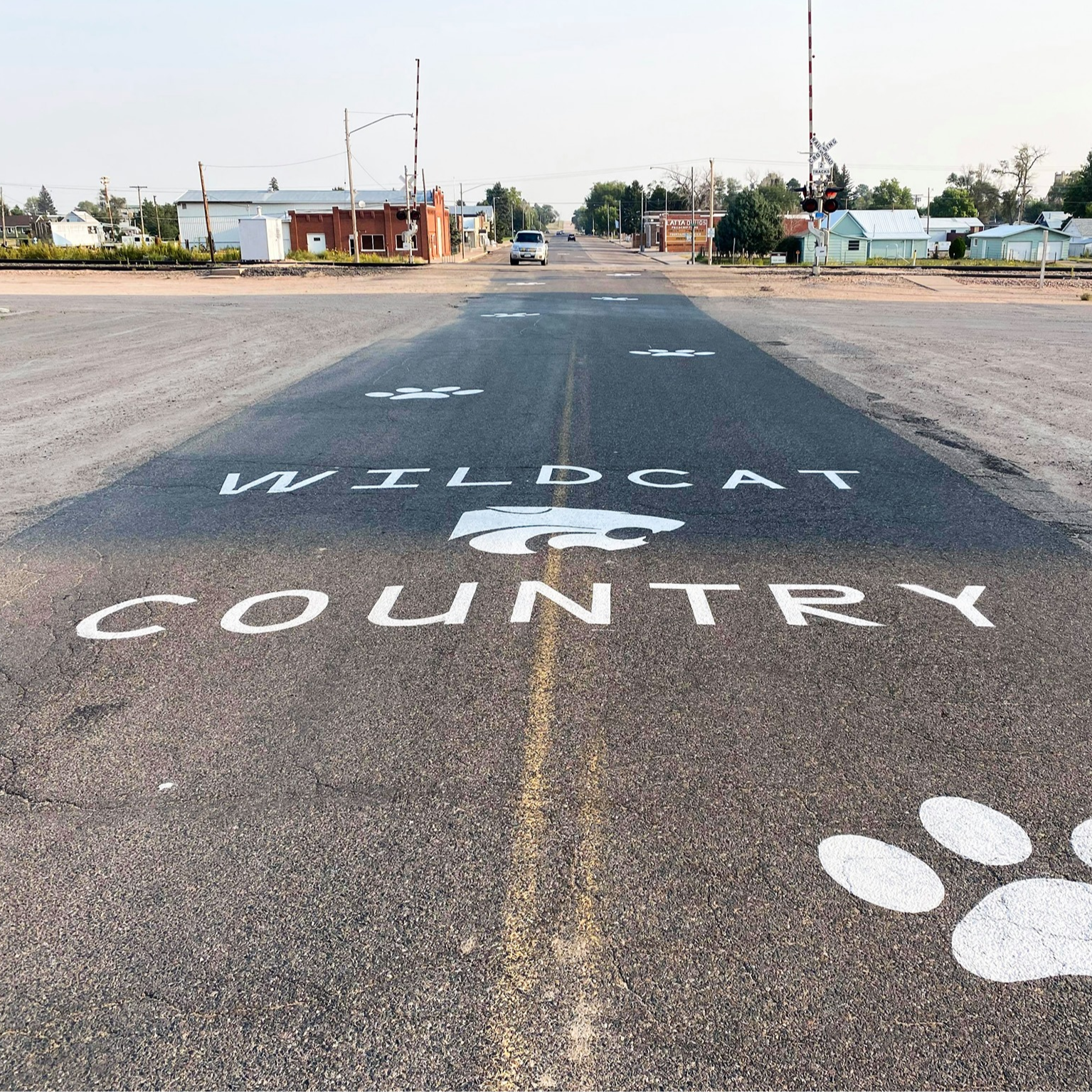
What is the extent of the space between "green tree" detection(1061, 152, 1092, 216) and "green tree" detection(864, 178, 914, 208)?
138 ft

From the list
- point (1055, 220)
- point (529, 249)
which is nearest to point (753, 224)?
point (529, 249)

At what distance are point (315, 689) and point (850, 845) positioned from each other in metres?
2.41

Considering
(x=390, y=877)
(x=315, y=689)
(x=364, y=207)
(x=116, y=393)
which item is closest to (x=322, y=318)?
(x=116, y=393)

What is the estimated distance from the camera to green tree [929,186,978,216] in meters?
152

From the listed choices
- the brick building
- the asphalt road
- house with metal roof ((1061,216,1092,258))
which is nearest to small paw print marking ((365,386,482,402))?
the asphalt road

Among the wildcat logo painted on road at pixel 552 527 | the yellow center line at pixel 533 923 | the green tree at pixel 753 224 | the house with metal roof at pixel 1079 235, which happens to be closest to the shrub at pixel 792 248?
the green tree at pixel 753 224

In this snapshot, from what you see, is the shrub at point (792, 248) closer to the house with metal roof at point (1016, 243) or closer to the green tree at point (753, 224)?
the green tree at point (753, 224)

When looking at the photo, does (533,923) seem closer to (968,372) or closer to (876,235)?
(968,372)

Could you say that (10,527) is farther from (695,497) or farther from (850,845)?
(850,845)

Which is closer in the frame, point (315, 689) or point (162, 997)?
point (162, 997)

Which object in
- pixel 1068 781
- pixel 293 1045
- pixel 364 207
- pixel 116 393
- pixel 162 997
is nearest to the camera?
pixel 293 1045

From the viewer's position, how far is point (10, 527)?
7.46 metres

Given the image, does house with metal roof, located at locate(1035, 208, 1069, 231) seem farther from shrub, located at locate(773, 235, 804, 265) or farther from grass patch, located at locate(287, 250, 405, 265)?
grass patch, located at locate(287, 250, 405, 265)

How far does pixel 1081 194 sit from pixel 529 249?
331 feet
